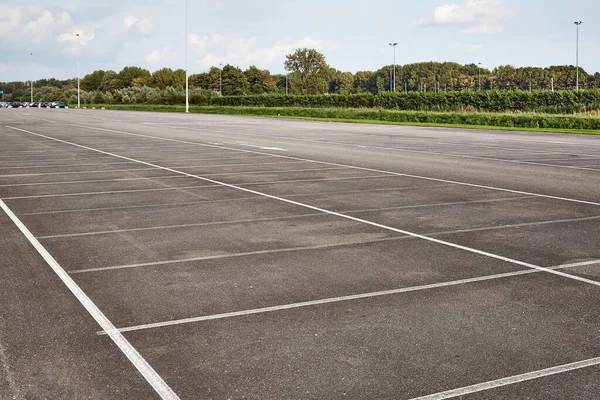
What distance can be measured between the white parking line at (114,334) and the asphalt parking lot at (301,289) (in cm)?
2

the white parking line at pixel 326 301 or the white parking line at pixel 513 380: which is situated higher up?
the white parking line at pixel 326 301

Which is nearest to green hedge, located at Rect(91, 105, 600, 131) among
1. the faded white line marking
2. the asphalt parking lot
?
the asphalt parking lot

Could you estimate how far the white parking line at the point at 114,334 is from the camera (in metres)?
5.01

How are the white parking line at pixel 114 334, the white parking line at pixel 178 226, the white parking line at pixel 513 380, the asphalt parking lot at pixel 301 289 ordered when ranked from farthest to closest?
the white parking line at pixel 178 226, the asphalt parking lot at pixel 301 289, the white parking line at pixel 114 334, the white parking line at pixel 513 380

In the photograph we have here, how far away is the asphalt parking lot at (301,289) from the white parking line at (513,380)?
19 millimetres

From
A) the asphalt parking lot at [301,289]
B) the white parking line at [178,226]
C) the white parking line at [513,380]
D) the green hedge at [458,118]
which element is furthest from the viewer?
the green hedge at [458,118]

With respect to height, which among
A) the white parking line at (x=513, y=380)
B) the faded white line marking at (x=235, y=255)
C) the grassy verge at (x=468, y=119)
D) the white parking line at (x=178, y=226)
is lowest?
the white parking line at (x=513, y=380)

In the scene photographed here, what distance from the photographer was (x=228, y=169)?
19391 millimetres

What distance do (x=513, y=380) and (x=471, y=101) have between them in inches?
2462

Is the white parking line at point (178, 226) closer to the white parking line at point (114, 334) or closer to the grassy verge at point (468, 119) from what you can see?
the white parking line at point (114, 334)

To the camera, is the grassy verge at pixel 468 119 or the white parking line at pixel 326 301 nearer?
the white parking line at pixel 326 301

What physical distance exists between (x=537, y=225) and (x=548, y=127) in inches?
1376

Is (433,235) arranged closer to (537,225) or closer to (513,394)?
(537,225)

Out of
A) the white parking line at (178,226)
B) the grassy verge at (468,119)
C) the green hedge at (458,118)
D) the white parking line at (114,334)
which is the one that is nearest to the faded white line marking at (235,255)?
the white parking line at (114,334)
